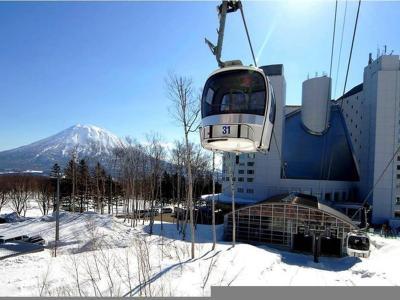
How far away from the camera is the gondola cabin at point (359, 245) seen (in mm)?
19797

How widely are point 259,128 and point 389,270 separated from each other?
16.7 m

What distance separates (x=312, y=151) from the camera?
55562 millimetres

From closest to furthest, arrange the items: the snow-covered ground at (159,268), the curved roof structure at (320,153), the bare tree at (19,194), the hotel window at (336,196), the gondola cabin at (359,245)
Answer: the snow-covered ground at (159,268) → the gondola cabin at (359,245) → the bare tree at (19,194) → the hotel window at (336,196) → the curved roof structure at (320,153)

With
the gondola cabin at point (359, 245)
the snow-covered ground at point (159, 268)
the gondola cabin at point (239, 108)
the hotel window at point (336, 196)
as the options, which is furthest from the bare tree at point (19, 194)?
the hotel window at point (336, 196)

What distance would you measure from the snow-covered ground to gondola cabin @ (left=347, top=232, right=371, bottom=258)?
3.29 feet

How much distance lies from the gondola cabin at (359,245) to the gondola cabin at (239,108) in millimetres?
15952

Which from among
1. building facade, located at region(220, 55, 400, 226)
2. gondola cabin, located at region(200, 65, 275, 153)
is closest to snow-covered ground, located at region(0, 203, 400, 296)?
gondola cabin, located at region(200, 65, 275, 153)

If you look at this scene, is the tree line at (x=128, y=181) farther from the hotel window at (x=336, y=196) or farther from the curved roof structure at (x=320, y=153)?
the hotel window at (x=336, y=196)

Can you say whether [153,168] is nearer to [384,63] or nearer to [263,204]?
[263,204]

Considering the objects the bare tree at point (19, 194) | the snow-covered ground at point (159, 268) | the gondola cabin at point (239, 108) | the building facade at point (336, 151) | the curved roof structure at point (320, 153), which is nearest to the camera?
the gondola cabin at point (239, 108)

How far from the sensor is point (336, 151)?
56.9 metres

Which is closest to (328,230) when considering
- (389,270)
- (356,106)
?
(389,270)

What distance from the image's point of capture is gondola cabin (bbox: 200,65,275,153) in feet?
24.5

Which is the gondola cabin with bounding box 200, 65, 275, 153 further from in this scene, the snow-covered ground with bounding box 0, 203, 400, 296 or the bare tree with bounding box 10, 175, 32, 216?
the bare tree with bounding box 10, 175, 32, 216
